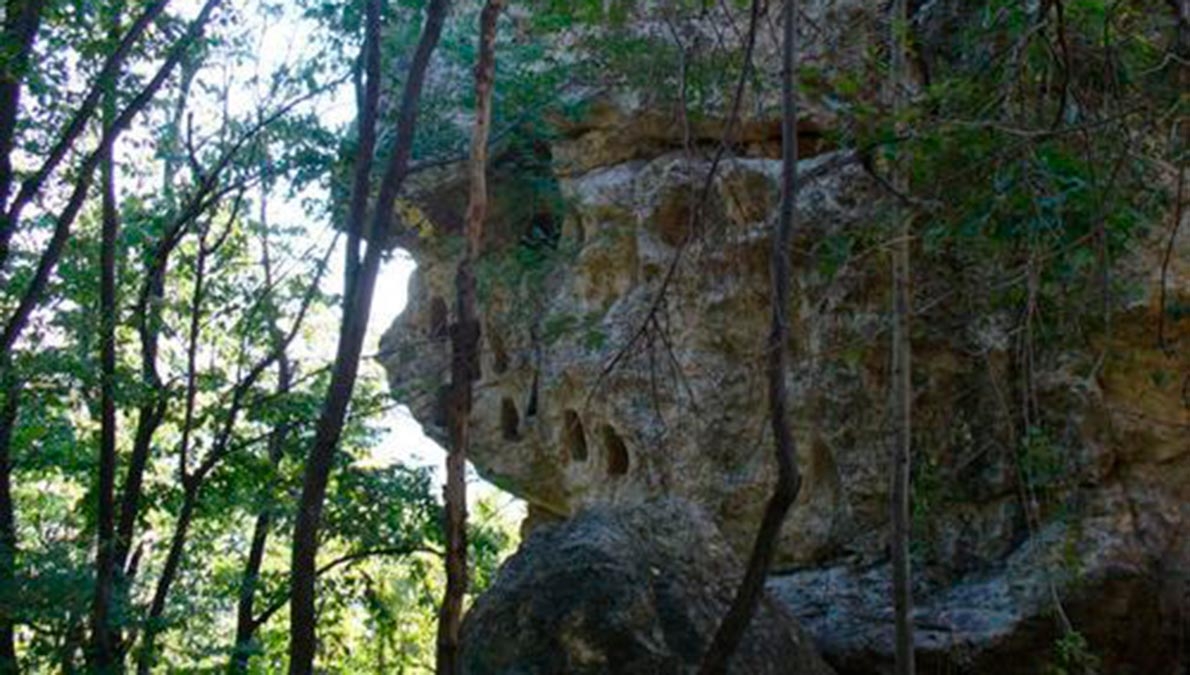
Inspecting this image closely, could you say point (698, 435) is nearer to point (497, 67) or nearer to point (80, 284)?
point (497, 67)

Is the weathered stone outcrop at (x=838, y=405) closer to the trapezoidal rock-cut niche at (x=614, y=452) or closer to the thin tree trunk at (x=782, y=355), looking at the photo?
the trapezoidal rock-cut niche at (x=614, y=452)

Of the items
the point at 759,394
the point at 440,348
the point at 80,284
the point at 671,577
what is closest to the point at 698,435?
the point at 759,394

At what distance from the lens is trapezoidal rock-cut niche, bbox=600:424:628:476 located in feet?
41.9

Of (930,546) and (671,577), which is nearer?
(671,577)

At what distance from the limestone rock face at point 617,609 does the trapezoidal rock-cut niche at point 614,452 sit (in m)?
4.46

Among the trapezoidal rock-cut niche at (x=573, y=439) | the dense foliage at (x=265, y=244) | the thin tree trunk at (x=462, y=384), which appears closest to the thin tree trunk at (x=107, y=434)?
the dense foliage at (x=265, y=244)

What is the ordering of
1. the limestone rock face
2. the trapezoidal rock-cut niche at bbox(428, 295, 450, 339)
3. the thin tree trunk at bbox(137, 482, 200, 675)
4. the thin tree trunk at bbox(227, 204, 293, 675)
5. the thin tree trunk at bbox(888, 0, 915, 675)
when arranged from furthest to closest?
1. the trapezoidal rock-cut niche at bbox(428, 295, 450, 339)
2. the thin tree trunk at bbox(227, 204, 293, 675)
3. the thin tree trunk at bbox(137, 482, 200, 675)
4. the limestone rock face
5. the thin tree trunk at bbox(888, 0, 915, 675)

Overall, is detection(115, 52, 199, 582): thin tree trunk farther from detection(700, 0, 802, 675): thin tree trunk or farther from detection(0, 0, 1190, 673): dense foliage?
detection(700, 0, 802, 675): thin tree trunk

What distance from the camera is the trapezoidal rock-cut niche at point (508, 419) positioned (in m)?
14.5

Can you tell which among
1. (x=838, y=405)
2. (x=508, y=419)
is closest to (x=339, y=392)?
(x=838, y=405)

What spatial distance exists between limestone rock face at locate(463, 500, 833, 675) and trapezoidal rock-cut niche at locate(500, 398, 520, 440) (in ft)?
20.5

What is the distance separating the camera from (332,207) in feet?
39.7

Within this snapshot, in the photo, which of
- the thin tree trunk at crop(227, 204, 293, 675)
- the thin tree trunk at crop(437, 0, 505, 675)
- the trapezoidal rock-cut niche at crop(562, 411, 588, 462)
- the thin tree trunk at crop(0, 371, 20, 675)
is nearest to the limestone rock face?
the thin tree trunk at crop(437, 0, 505, 675)

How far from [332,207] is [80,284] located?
2542 millimetres
